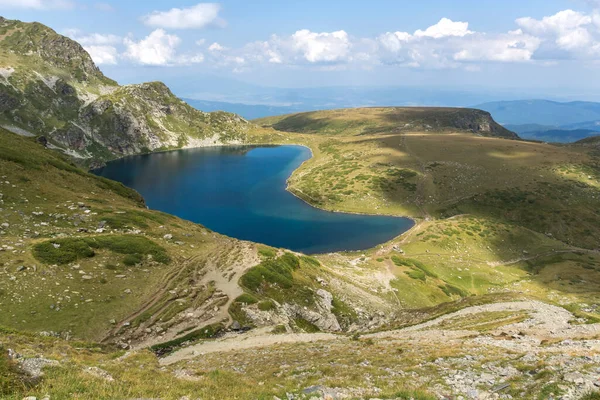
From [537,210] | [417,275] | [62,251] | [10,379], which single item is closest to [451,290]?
[417,275]

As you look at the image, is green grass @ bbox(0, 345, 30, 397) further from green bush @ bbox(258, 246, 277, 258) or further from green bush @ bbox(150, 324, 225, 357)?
green bush @ bbox(258, 246, 277, 258)

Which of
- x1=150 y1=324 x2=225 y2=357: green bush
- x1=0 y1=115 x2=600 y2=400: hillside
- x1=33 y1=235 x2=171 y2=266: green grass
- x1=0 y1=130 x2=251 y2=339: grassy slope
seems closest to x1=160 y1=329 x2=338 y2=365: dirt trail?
x1=0 y1=115 x2=600 y2=400: hillside

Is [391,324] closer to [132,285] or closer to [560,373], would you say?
[560,373]

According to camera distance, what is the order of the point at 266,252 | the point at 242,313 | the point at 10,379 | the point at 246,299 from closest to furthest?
1. the point at 10,379
2. the point at 242,313
3. the point at 246,299
4. the point at 266,252

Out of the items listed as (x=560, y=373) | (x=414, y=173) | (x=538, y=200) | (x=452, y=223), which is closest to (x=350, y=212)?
(x=452, y=223)

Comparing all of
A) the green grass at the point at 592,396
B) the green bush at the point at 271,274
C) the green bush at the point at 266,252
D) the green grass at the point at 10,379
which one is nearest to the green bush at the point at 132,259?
the green bush at the point at 271,274

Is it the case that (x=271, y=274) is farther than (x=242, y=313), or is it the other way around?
(x=271, y=274)

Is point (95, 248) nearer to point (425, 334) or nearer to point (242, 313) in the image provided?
point (242, 313)

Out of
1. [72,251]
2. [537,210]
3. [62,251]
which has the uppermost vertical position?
[62,251]
